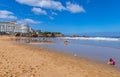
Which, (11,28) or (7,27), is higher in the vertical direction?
(7,27)

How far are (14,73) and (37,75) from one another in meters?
0.97

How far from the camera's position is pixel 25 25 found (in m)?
167

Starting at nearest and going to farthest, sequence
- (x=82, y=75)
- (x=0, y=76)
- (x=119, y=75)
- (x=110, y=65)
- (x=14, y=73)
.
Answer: (x=0, y=76), (x=14, y=73), (x=82, y=75), (x=119, y=75), (x=110, y=65)

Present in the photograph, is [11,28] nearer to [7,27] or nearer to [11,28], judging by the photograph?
[11,28]

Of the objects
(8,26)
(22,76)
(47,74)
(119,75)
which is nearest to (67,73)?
(47,74)

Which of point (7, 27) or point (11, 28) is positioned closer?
point (7, 27)

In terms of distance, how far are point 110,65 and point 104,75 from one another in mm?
3912

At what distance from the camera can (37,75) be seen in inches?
302

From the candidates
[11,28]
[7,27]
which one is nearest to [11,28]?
[11,28]

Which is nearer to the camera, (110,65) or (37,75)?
(37,75)

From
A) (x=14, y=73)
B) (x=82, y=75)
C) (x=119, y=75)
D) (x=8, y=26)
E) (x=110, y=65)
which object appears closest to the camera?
(x=14, y=73)

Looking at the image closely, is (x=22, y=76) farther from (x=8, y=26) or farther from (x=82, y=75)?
(x=8, y=26)

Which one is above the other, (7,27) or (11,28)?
(7,27)

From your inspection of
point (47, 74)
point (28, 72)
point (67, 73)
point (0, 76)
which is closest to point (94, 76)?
point (67, 73)
